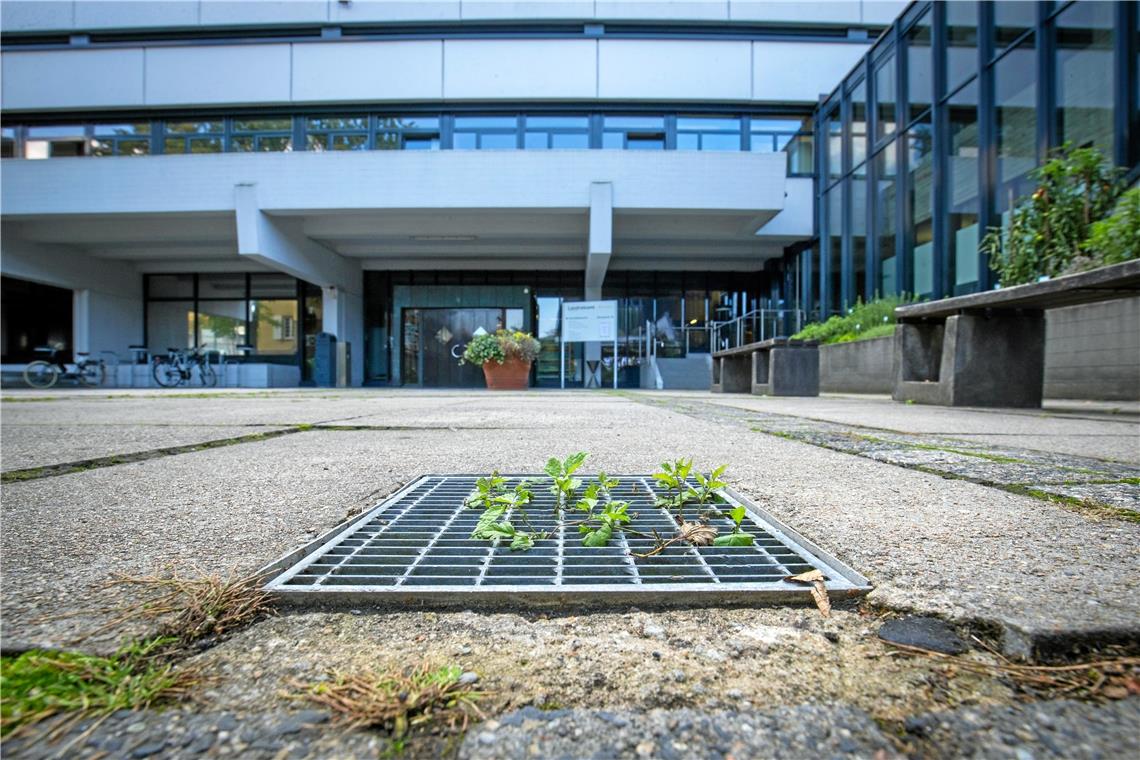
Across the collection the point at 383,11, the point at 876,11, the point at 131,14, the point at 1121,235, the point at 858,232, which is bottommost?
the point at 1121,235

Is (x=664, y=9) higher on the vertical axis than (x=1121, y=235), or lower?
higher

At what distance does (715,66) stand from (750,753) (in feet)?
61.5

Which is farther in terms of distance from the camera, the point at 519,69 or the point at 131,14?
the point at 131,14

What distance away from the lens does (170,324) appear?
20.8 m

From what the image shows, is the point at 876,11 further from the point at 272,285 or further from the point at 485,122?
the point at 272,285

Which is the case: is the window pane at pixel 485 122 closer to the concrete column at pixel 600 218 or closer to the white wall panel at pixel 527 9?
the white wall panel at pixel 527 9

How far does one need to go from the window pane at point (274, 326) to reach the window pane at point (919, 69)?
18299 mm

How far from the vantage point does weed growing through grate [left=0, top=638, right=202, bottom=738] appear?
1.71ft

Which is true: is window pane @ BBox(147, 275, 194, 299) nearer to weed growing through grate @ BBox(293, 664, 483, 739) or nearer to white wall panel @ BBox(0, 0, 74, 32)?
white wall panel @ BBox(0, 0, 74, 32)

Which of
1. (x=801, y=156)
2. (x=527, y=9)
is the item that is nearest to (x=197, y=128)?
(x=527, y=9)

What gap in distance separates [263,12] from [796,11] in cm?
1577

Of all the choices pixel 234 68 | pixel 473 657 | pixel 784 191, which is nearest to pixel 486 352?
pixel 784 191

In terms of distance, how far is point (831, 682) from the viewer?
59cm

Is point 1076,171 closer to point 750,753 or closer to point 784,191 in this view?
point 750,753
